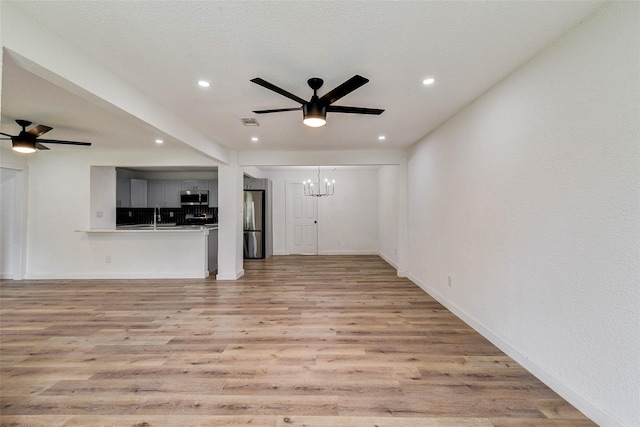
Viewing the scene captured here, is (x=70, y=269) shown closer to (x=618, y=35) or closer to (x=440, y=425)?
(x=440, y=425)

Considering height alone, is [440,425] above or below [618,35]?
below

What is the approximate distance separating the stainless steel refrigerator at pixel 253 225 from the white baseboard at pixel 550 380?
17.5 feet

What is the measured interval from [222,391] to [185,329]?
1303 millimetres

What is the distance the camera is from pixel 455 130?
3.39 meters

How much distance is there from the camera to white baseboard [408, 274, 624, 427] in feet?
5.32

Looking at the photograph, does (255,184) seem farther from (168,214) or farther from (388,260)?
(388,260)

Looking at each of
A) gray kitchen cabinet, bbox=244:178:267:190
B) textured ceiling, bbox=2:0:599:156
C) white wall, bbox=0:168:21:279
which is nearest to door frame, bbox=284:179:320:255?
gray kitchen cabinet, bbox=244:178:267:190

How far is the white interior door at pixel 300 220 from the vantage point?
8.31 metres

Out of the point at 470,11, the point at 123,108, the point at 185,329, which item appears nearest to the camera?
the point at 470,11

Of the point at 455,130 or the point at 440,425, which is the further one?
the point at 455,130

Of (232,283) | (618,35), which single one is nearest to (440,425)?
(618,35)

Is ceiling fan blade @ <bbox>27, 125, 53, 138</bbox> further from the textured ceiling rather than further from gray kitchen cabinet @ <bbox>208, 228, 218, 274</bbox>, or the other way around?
gray kitchen cabinet @ <bbox>208, 228, 218, 274</bbox>

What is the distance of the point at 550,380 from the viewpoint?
1990 millimetres

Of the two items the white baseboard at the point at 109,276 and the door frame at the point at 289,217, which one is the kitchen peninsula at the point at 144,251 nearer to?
the white baseboard at the point at 109,276
